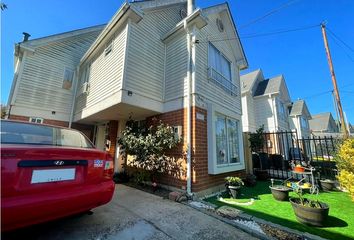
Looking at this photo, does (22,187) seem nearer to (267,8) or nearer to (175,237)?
(175,237)

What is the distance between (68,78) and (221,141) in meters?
9.69

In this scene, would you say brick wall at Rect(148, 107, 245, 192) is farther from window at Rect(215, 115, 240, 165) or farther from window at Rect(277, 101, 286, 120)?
window at Rect(277, 101, 286, 120)

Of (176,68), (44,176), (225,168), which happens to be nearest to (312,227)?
(225,168)

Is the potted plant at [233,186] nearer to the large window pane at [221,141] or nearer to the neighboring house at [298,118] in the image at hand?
the large window pane at [221,141]

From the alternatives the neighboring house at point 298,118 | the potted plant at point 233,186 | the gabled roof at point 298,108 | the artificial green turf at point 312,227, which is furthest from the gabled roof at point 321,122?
the potted plant at point 233,186

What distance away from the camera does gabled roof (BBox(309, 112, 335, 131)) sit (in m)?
30.1

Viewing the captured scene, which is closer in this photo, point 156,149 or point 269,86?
point 156,149

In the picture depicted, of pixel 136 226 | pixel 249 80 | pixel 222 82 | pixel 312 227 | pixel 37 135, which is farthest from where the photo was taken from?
pixel 249 80

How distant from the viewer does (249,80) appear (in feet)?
59.2

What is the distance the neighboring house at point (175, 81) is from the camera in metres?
5.89

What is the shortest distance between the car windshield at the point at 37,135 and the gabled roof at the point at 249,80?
15367mm

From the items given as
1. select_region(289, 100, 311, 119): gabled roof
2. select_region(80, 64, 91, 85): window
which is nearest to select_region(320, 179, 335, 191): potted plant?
select_region(80, 64, 91, 85): window

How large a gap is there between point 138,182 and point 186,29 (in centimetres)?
600

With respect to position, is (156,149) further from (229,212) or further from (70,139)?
(70,139)
